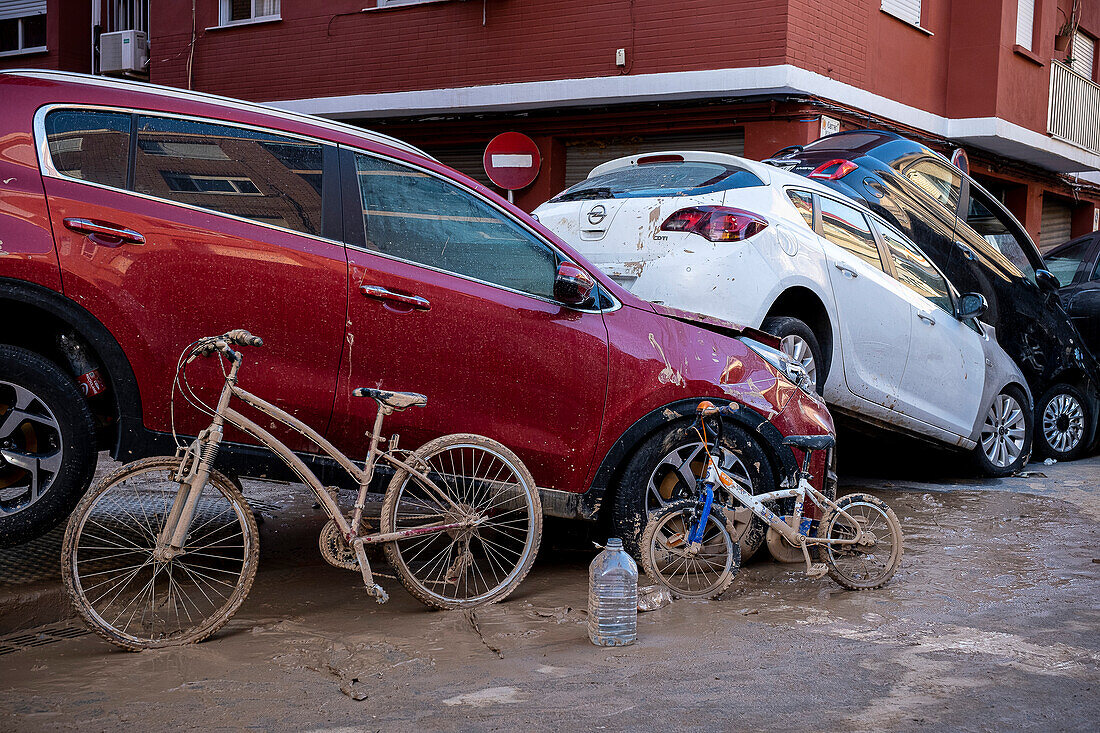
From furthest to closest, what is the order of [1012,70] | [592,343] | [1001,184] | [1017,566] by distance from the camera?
1. [1001,184]
2. [1012,70]
3. [1017,566]
4. [592,343]

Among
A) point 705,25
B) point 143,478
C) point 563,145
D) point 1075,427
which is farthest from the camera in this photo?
point 563,145

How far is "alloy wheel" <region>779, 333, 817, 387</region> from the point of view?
6.86 m

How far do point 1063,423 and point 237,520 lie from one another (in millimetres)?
8178

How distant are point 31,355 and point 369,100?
42.1 ft

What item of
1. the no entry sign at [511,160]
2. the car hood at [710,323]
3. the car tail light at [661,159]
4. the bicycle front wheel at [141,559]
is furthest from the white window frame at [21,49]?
the car hood at [710,323]

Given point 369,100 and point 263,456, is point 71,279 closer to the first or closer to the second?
point 263,456

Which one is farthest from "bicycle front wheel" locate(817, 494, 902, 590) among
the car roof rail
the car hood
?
the car roof rail

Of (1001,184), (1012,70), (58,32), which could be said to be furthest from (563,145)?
(58,32)

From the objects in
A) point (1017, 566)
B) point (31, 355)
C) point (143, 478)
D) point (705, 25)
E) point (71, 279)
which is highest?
point (705, 25)

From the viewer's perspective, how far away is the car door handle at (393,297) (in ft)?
15.6

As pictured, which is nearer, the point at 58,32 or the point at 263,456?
the point at 263,456

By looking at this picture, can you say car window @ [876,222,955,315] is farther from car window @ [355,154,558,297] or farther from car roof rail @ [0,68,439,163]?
car roof rail @ [0,68,439,163]

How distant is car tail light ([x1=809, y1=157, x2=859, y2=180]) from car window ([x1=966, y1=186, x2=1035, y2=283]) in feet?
4.91

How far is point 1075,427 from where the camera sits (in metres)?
10.2
